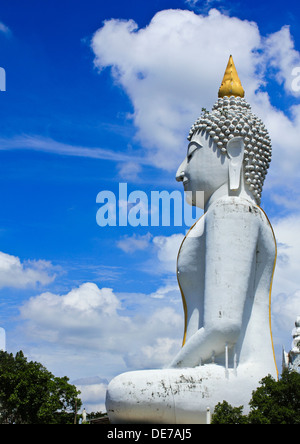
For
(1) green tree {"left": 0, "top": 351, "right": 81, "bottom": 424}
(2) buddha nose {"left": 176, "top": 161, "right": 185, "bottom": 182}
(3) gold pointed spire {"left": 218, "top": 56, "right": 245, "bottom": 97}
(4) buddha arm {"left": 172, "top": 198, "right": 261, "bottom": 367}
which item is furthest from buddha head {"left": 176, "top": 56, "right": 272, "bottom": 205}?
(1) green tree {"left": 0, "top": 351, "right": 81, "bottom": 424}

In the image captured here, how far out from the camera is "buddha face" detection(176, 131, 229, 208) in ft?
55.0

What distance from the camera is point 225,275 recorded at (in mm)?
15203

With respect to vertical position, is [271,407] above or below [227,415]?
above

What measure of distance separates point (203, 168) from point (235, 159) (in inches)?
38.7

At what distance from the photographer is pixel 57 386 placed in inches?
1015

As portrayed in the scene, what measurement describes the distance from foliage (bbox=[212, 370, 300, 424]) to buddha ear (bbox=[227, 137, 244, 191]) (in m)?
5.57

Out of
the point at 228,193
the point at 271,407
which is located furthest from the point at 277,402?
the point at 228,193

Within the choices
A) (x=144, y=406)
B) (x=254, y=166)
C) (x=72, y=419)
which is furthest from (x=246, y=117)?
(x=72, y=419)

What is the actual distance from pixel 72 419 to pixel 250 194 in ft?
50.0

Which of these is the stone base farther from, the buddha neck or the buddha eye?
the buddha eye

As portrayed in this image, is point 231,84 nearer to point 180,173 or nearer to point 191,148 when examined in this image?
point 191,148

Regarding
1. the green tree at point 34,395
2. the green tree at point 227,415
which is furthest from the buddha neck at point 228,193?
the green tree at point 34,395

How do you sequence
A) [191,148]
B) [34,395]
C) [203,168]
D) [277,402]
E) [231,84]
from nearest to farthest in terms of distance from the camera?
[277,402] → [203,168] → [191,148] → [231,84] → [34,395]
